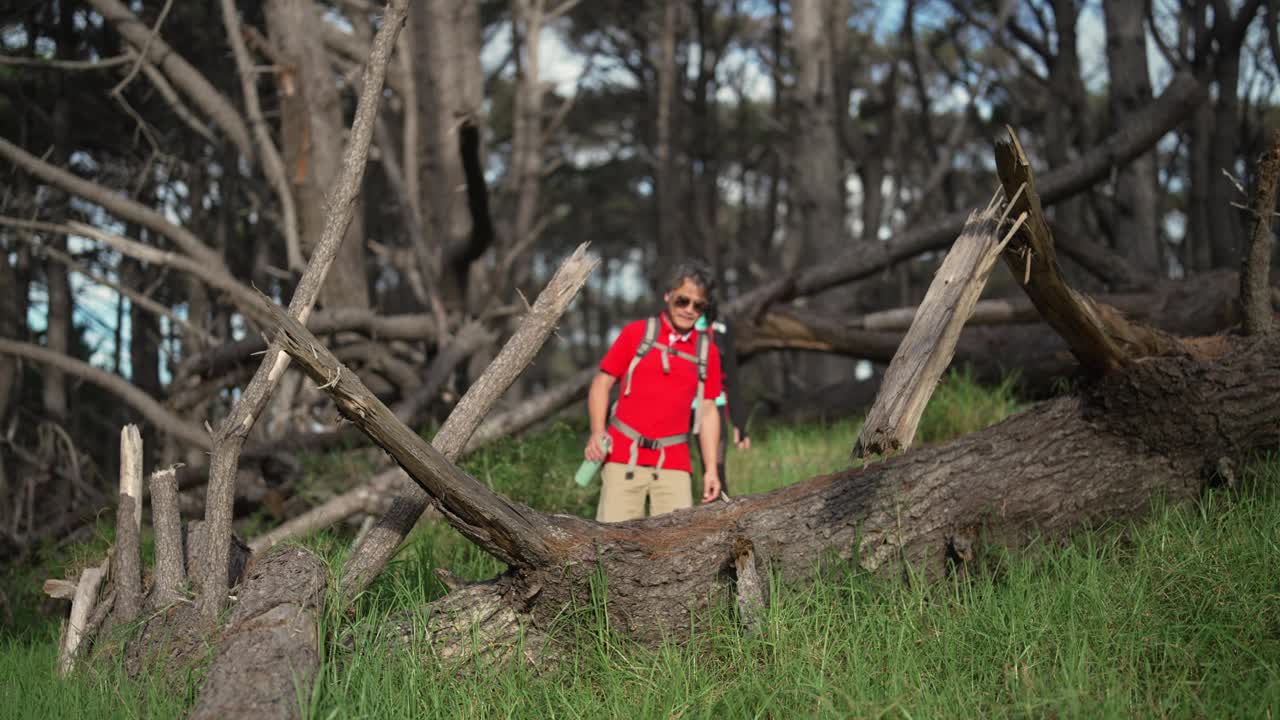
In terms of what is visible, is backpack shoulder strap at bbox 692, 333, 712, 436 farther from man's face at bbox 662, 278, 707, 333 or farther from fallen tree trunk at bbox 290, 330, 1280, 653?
fallen tree trunk at bbox 290, 330, 1280, 653

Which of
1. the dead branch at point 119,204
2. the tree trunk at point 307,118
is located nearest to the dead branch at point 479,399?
the tree trunk at point 307,118

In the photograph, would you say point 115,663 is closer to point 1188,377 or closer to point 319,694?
point 319,694

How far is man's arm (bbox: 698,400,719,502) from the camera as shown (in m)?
4.83

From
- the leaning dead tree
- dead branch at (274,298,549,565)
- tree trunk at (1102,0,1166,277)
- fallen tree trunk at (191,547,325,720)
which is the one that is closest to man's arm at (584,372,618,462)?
the leaning dead tree

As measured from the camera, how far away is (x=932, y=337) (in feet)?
10.3

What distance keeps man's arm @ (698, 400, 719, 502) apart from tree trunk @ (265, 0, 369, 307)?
153 inches

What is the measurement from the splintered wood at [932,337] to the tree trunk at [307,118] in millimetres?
5574

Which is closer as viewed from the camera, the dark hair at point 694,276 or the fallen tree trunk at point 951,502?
the fallen tree trunk at point 951,502

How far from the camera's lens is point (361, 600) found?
372 cm

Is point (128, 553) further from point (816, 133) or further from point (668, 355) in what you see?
point (816, 133)

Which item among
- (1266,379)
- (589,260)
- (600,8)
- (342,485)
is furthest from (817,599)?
(600,8)

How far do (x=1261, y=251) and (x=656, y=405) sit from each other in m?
2.91

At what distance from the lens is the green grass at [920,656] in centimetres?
306

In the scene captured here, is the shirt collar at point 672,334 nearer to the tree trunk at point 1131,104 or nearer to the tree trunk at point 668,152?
the tree trunk at point 1131,104
